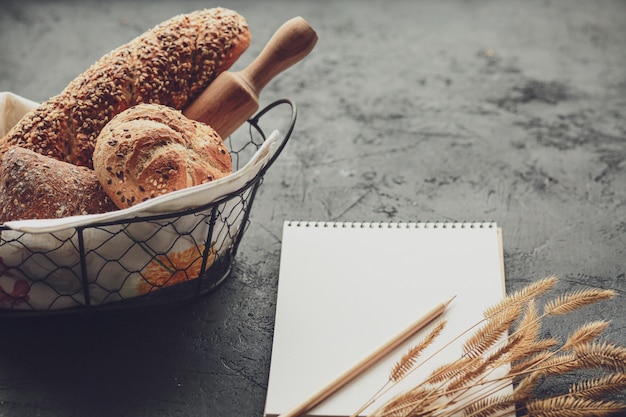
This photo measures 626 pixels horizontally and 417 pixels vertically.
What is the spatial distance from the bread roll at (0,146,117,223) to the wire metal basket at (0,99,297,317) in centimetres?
4

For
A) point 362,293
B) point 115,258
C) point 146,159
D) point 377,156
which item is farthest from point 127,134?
point 377,156

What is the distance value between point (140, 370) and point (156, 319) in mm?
93

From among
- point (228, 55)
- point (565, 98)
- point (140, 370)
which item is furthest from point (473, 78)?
point (140, 370)

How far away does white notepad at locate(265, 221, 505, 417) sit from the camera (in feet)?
3.42

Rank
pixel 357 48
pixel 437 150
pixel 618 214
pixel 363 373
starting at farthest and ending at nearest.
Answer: pixel 357 48 → pixel 437 150 → pixel 618 214 → pixel 363 373

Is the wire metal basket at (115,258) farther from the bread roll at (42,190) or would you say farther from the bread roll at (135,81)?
the bread roll at (135,81)

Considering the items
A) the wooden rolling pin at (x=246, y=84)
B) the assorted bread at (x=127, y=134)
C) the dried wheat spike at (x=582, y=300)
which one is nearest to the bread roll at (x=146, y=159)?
the assorted bread at (x=127, y=134)

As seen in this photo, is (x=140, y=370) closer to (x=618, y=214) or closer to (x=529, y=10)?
(x=618, y=214)

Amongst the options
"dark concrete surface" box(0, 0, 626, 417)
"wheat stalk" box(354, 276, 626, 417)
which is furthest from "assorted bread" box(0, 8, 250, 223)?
"wheat stalk" box(354, 276, 626, 417)

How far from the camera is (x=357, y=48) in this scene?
5.63 ft

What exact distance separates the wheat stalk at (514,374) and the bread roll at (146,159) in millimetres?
360

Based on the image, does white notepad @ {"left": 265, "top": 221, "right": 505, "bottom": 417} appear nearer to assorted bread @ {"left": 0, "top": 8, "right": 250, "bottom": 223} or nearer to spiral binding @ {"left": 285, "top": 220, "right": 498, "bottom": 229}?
spiral binding @ {"left": 285, "top": 220, "right": 498, "bottom": 229}

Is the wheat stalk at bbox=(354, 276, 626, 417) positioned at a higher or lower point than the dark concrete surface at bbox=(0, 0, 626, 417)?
lower

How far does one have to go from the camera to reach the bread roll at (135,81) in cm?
111
